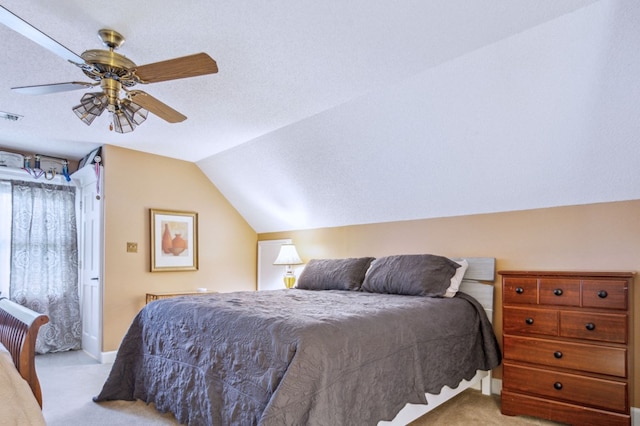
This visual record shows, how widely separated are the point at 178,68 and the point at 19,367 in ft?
5.79

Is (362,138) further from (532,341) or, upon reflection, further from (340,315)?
(532,341)

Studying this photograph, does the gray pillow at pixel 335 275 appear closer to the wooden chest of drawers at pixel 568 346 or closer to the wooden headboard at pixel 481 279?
the wooden headboard at pixel 481 279

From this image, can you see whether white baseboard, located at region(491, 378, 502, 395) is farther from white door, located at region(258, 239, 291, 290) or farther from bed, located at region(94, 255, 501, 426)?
white door, located at region(258, 239, 291, 290)

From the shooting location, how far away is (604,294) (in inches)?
89.8

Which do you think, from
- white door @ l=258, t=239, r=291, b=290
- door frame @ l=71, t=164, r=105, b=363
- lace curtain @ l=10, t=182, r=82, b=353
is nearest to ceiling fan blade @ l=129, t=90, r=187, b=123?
door frame @ l=71, t=164, r=105, b=363

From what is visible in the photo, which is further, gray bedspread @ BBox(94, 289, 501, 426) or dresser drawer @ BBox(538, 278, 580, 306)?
dresser drawer @ BBox(538, 278, 580, 306)

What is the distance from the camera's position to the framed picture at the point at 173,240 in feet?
14.5

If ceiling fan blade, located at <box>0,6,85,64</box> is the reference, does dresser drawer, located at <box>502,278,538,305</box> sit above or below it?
below

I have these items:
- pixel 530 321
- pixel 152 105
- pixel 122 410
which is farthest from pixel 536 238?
pixel 122 410

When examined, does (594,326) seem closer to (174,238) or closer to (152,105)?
(152,105)

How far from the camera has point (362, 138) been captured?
3260 mm

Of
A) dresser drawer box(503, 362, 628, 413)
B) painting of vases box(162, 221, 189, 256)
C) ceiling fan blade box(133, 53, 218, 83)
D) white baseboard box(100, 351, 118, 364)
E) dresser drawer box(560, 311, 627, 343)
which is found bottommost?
white baseboard box(100, 351, 118, 364)

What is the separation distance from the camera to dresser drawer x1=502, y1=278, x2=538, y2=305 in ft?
8.32

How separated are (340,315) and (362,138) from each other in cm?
172
